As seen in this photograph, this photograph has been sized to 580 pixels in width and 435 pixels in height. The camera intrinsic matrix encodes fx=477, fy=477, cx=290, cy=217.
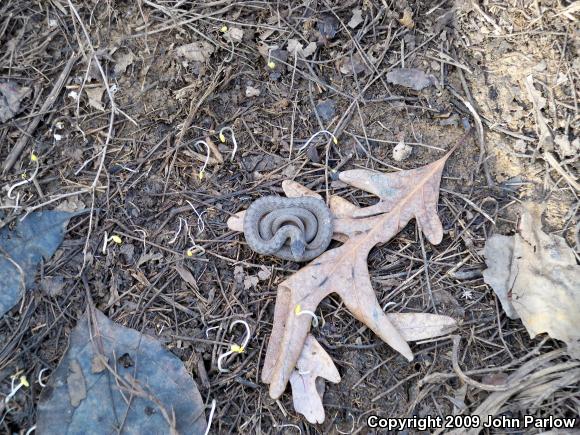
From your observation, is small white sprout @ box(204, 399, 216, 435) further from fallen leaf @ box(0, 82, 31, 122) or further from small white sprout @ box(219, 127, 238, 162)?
fallen leaf @ box(0, 82, 31, 122)

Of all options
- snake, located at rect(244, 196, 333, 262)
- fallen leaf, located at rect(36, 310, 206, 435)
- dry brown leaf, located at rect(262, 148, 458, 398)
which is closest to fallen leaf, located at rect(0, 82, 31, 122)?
fallen leaf, located at rect(36, 310, 206, 435)

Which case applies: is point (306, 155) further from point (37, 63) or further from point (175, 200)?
point (37, 63)

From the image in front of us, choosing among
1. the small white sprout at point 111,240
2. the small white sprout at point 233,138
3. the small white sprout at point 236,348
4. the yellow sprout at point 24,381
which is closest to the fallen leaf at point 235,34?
the small white sprout at point 233,138

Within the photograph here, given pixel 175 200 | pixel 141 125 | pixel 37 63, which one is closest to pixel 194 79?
pixel 141 125

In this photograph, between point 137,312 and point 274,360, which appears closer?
point 274,360

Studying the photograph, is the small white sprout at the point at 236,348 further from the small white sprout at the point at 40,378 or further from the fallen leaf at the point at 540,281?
the fallen leaf at the point at 540,281

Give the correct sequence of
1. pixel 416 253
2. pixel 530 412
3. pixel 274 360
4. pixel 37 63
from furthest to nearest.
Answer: pixel 37 63
pixel 416 253
pixel 274 360
pixel 530 412
